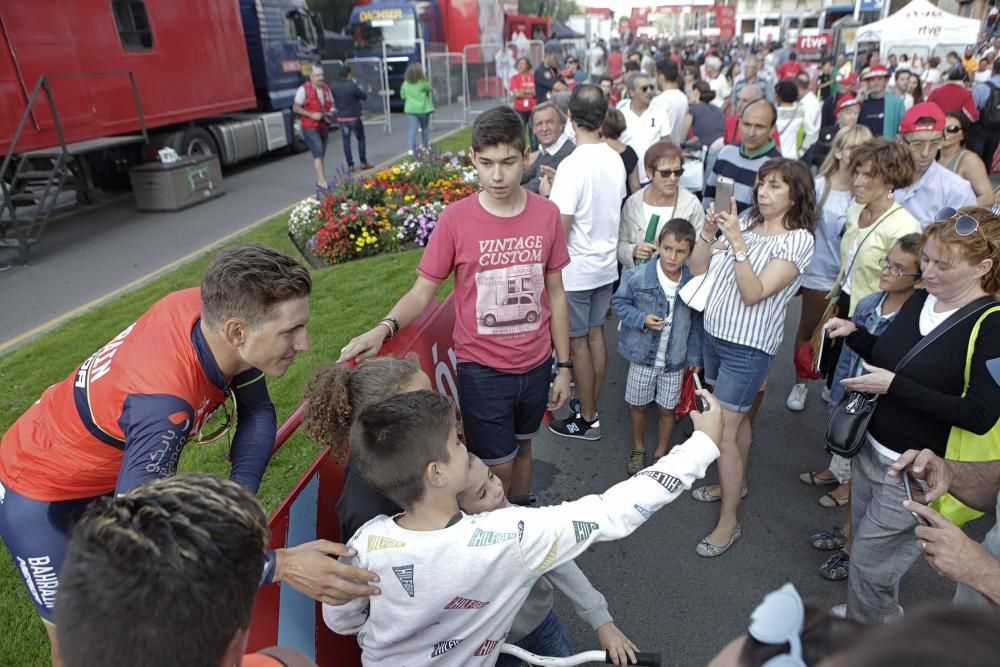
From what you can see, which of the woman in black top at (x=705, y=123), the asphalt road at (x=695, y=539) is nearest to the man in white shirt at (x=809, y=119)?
the woman in black top at (x=705, y=123)

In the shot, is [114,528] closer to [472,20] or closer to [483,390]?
[483,390]

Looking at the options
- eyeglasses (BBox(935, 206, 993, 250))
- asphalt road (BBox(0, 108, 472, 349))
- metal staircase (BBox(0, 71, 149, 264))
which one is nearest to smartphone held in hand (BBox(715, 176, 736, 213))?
eyeglasses (BBox(935, 206, 993, 250))

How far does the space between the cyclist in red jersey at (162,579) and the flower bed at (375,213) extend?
7235 mm

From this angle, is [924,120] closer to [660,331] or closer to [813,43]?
[660,331]

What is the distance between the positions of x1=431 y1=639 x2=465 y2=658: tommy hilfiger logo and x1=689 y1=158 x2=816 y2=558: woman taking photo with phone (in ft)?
6.71

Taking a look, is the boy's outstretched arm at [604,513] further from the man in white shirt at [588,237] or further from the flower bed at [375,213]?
the flower bed at [375,213]

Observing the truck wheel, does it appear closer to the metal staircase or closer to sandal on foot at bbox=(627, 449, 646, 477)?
the metal staircase

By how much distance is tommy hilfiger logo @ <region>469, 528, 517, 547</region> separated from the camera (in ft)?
5.73

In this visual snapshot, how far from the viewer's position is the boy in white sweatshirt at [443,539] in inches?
68.8

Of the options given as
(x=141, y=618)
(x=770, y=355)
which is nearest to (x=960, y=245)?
(x=770, y=355)

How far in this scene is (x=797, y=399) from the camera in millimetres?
4867

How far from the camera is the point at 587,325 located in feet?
14.9

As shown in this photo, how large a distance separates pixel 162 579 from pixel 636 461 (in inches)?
142

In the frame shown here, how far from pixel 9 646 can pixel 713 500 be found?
12.5 feet
